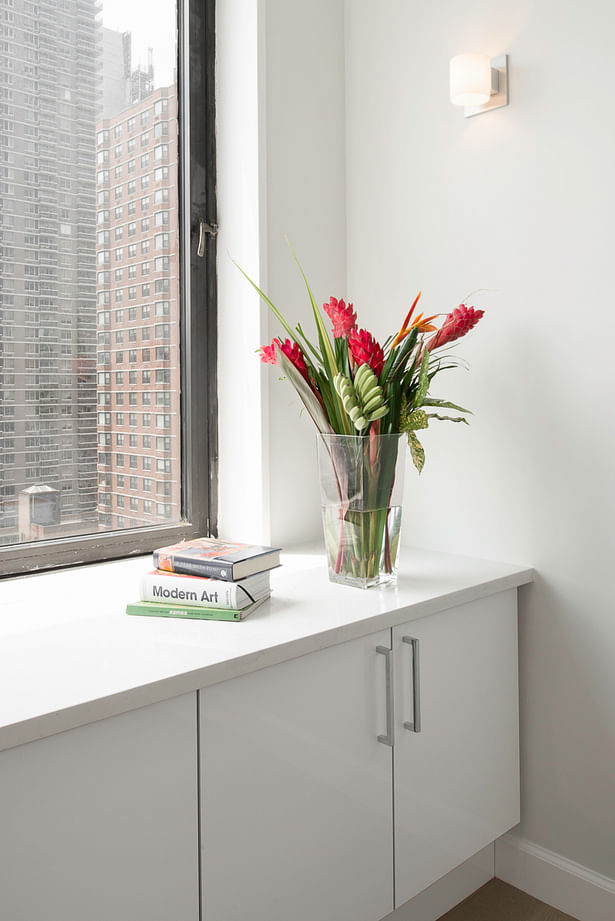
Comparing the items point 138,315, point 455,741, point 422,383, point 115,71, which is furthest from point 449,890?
point 115,71

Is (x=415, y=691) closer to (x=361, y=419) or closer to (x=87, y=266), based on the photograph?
(x=361, y=419)

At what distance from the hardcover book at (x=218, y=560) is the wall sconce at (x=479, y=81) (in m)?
1.06

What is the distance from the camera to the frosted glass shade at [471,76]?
1548 mm

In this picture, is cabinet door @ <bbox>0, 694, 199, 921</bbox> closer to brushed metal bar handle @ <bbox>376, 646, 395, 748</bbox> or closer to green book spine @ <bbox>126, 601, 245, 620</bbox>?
green book spine @ <bbox>126, 601, 245, 620</bbox>

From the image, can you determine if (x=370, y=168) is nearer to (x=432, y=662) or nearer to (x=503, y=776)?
(x=432, y=662)

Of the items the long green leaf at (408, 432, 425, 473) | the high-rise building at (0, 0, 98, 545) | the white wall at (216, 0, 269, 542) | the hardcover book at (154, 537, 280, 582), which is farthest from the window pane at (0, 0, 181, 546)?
the long green leaf at (408, 432, 425, 473)

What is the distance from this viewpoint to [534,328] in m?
1.57

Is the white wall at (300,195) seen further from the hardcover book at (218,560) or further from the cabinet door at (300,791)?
the cabinet door at (300,791)

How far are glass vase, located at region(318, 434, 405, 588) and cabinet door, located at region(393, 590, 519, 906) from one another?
0.51ft

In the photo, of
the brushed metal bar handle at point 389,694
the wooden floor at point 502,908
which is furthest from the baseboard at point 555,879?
the brushed metal bar handle at point 389,694

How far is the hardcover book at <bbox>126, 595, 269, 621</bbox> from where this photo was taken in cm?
122

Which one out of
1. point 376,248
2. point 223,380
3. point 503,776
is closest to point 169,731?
point 503,776

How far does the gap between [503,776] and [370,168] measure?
59.6 inches

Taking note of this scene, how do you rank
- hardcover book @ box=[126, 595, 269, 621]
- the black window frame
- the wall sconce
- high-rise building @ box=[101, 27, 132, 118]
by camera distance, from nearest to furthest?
hardcover book @ box=[126, 595, 269, 621] → the wall sconce → high-rise building @ box=[101, 27, 132, 118] → the black window frame
